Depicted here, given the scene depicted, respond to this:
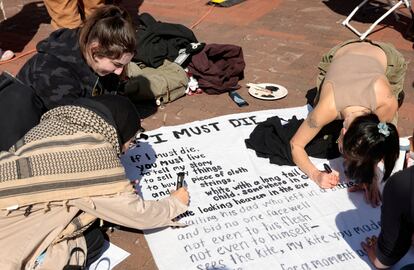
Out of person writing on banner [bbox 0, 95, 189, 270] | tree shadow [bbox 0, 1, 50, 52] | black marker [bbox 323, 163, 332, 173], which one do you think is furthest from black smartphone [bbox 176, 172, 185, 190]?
tree shadow [bbox 0, 1, 50, 52]

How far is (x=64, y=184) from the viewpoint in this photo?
5.73 feet

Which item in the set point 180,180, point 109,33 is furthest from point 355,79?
point 109,33

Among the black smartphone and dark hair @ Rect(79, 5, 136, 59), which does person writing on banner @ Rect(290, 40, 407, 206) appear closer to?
the black smartphone

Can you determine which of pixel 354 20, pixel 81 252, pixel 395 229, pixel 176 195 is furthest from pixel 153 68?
pixel 354 20

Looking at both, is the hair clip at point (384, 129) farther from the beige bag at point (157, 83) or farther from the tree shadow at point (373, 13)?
the tree shadow at point (373, 13)

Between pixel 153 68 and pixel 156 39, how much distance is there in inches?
10.9

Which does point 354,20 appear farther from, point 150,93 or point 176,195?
point 176,195

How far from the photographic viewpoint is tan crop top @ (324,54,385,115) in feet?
7.86

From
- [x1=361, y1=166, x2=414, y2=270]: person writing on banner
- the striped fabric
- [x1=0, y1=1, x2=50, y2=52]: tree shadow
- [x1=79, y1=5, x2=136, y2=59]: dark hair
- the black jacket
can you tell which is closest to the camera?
[x1=361, y1=166, x2=414, y2=270]: person writing on banner

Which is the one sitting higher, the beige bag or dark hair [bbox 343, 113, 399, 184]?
dark hair [bbox 343, 113, 399, 184]

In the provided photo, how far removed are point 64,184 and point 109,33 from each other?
0.77 m

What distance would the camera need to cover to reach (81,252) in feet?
6.34

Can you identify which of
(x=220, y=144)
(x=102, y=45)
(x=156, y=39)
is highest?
(x=102, y=45)

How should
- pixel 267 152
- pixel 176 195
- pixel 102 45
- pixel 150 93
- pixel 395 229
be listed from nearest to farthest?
pixel 395 229 < pixel 102 45 < pixel 176 195 < pixel 267 152 < pixel 150 93
